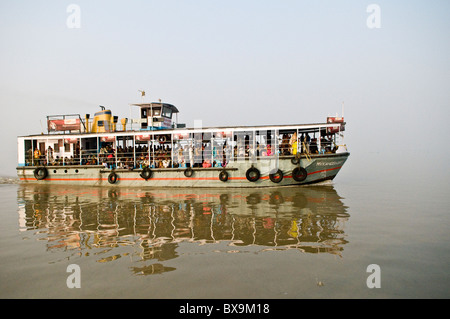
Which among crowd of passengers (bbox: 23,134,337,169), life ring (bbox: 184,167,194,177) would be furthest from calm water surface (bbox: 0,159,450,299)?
crowd of passengers (bbox: 23,134,337,169)

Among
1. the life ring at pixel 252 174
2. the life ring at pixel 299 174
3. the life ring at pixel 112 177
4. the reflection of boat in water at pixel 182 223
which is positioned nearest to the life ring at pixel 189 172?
the life ring at pixel 252 174

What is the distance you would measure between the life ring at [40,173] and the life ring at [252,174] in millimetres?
14496

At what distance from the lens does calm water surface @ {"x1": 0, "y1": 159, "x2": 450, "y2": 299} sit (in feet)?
15.2

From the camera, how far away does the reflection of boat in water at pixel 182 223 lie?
21.7 ft

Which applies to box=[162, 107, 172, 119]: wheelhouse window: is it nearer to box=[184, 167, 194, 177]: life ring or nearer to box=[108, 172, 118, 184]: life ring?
box=[108, 172, 118, 184]: life ring

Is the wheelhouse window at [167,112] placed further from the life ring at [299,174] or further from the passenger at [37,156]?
the life ring at [299,174]

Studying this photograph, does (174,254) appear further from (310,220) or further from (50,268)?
(310,220)

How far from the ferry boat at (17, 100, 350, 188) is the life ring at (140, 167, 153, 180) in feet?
0.21

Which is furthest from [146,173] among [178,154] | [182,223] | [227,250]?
[227,250]

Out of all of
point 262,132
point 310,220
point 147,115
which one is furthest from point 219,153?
point 310,220

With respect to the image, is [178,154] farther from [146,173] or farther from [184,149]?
[146,173]

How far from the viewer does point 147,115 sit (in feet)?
70.3

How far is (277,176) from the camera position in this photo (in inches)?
652
